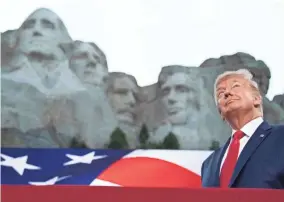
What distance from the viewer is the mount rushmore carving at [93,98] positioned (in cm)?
404

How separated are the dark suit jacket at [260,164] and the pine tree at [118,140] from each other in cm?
221

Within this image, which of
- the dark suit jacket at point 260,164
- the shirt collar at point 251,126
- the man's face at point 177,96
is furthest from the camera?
the man's face at point 177,96

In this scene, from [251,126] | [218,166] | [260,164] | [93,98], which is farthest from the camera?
[93,98]

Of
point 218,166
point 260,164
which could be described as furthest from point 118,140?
point 260,164

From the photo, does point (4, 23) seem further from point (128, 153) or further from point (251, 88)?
point (251, 88)

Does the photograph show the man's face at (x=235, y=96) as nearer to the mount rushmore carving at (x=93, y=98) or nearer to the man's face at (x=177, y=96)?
the mount rushmore carving at (x=93, y=98)

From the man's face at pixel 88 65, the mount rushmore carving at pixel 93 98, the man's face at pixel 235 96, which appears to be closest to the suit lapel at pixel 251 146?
the man's face at pixel 235 96

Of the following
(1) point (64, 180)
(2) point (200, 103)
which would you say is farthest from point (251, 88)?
(2) point (200, 103)

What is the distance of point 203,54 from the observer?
4.20 metres

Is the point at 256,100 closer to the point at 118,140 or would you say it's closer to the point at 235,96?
the point at 235,96

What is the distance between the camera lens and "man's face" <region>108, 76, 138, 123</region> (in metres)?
4.18

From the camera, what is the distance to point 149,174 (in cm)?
363

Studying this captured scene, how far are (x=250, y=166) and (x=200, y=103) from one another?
2518 millimetres

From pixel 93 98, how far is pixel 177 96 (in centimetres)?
56
